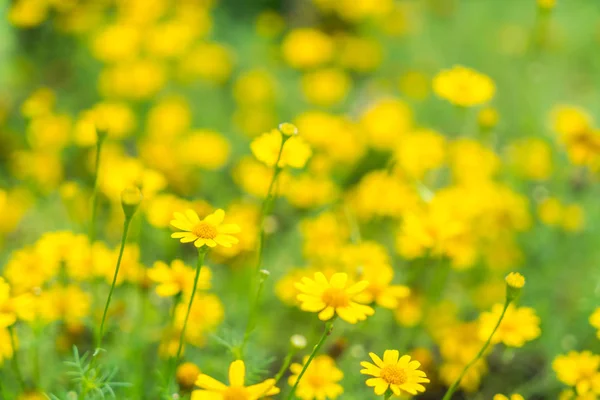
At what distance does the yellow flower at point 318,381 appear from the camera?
48.8 inches

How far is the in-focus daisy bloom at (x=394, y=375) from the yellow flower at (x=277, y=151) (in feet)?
1.48

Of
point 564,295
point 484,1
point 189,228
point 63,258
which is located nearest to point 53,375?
point 63,258

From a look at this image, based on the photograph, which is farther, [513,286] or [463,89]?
[463,89]

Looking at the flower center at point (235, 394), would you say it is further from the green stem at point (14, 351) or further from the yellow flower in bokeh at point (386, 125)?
the yellow flower in bokeh at point (386, 125)

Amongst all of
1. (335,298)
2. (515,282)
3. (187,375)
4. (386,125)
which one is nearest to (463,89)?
(386,125)

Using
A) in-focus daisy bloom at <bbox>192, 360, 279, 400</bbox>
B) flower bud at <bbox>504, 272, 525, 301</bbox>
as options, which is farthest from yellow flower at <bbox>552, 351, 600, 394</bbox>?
in-focus daisy bloom at <bbox>192, 360, 279, 400</bbox>

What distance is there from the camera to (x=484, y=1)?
4.25 metres

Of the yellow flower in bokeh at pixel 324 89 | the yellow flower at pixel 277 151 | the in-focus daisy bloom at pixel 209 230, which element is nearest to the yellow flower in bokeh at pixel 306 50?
the yellow flower in bokeh at pixel 324 89

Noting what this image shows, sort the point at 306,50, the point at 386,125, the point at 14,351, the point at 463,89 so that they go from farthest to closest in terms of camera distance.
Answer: the point at 306,50
the point at 386,125
the point at 463,89
the point at 14,351

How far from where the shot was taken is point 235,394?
Result: 1074 millimetres

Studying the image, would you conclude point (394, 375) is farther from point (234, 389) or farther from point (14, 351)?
point (14, 351)

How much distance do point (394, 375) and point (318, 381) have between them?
0.23m

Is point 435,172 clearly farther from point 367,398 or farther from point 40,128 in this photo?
point 40,128

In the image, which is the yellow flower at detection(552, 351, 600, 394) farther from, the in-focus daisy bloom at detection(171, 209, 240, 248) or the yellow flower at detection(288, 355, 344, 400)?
the in-focus daisy bloom at detection(171, 209, 240, 248)
